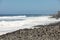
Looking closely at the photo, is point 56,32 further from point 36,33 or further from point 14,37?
point 14,37

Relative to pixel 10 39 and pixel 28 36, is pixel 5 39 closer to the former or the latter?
pixel 10 39

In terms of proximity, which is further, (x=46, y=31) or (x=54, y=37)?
(x=46, y=31)

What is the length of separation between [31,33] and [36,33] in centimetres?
25

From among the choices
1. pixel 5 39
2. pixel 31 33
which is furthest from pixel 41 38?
pixel 5 39

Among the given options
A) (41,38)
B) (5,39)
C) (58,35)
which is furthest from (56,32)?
(5,39)

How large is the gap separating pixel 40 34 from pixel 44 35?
0.81ft

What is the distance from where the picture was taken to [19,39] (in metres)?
8.63

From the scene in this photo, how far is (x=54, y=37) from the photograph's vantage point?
28.0 feet

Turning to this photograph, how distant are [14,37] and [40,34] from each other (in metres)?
1.23

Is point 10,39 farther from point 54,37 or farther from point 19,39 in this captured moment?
point 54,37

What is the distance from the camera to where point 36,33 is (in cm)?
922

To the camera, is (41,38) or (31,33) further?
(31,33)

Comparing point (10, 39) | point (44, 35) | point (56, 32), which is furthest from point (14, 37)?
point (56, 32)

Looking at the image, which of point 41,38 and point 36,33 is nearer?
point 41,38
